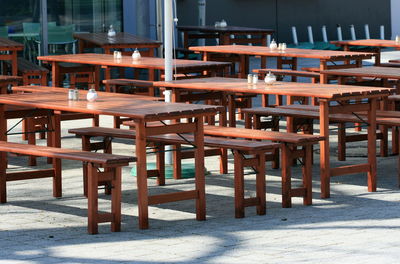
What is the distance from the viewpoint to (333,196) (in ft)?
26.7

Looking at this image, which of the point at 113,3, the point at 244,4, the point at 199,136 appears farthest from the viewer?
the point at 244,4

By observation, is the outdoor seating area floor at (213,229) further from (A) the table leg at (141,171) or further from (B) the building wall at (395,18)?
(B) the building wall at (395,18)

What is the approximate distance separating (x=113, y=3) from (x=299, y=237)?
10.7 metres

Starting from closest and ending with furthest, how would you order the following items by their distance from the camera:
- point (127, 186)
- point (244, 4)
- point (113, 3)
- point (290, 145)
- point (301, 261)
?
point (301, 261)
point (290, 145)
point (127, 186)
point (113, 3)
point (244, 4)

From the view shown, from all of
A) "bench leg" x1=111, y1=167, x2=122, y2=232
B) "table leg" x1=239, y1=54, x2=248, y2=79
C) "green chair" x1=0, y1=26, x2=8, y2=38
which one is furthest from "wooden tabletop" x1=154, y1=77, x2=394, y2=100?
"green chair" x1=0, y1=26, x2=8, y2=38

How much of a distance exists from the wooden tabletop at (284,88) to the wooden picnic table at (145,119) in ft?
2.80

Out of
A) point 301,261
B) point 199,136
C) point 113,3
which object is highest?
point 113,3

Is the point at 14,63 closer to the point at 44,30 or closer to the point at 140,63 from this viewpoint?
the point at 140,63

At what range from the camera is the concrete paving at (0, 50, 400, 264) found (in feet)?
20.2

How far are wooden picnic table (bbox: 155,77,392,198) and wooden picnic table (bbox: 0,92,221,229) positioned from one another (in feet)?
2.88

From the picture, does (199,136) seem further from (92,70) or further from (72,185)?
(92,70)

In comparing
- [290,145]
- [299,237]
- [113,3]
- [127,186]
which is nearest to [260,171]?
[290,145]

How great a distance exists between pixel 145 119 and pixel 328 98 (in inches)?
61.5

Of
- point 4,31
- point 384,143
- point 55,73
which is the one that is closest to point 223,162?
point 384,143
